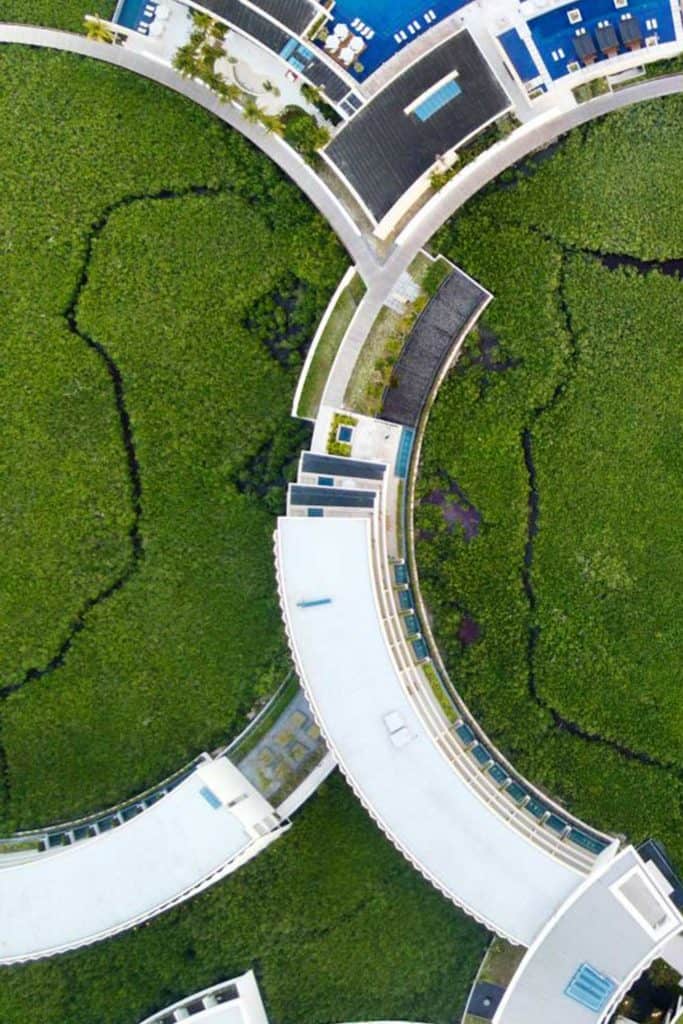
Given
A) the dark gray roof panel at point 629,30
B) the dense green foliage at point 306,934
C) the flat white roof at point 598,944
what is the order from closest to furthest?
the flat white roof at point 598,944
the dark gray roof panel at point 629,30
the dense green foliage at point 306,934

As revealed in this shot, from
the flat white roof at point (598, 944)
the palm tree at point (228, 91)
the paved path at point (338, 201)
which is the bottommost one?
the flat white roof at point (598, 944)

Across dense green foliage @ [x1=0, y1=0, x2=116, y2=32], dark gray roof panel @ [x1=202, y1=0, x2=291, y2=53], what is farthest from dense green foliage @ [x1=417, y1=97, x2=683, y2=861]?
dense green foliage @ [x1=0, y1=0, x2=116, y2=32]

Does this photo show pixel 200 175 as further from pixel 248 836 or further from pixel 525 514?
pixel 248 836

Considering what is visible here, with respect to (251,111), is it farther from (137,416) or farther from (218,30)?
(137,416)

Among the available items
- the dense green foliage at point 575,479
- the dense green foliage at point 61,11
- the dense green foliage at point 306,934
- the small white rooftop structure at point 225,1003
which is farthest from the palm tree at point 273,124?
the small white rooftop structure at point 225,1003

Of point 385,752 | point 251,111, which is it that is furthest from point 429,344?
point 385,752

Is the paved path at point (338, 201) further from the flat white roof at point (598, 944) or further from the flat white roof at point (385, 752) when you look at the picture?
the flat white roof at point (598, 944)
